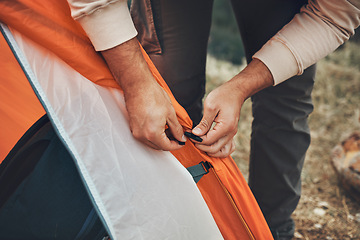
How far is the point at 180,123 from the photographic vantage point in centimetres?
83

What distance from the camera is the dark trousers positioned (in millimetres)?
1038

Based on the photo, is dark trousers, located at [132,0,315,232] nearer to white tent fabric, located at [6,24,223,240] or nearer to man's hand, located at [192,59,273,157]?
man's hand, located at [192,59,273,157]

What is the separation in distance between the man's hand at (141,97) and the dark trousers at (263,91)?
0.32 metres

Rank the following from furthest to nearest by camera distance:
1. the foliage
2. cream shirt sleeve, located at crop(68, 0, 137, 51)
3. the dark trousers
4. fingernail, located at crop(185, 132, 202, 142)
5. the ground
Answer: the foliage
the ground
the dark trousers
fingernail, located at crop(185, 132, 202, 142)
cream shirt sleeve, located at crop(68, 0, 137, 51)

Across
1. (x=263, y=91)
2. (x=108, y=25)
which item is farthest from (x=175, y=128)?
(x=263, y=91)

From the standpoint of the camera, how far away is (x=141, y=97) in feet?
2.43

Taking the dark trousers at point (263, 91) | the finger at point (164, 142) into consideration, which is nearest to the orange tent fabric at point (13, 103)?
the finger at point (164, 142)

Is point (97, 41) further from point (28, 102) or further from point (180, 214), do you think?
point (180, 214)

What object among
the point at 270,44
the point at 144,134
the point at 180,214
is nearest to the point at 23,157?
the point at 144,134

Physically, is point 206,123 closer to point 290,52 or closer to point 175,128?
point 175,128

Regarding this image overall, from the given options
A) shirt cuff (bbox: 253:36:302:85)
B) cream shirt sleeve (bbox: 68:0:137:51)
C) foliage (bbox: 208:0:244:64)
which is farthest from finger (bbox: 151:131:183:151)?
foliage (bbox: 208:0:244:64)

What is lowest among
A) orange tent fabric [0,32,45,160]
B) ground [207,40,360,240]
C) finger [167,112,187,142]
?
ground [207,40,360,240]

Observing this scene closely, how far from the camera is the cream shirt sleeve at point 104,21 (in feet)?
2.24

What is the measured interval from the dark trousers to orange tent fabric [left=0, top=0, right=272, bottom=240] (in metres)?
Answer: 0.26
